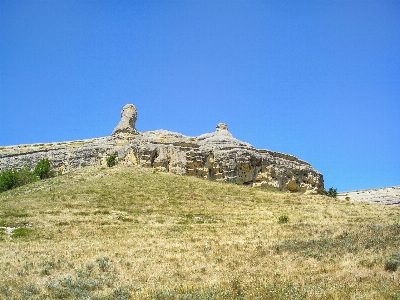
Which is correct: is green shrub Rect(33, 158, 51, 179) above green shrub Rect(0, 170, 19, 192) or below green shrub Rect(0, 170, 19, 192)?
above

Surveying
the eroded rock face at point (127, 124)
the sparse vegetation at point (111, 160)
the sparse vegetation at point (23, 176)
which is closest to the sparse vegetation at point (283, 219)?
the sparse vegetation at point (111, 160)

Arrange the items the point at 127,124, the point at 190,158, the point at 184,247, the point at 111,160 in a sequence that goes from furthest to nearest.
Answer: the point at 127,124, the point at 190,158, the point at 111,160, the point at 184,247

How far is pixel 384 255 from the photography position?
1333 centimetres

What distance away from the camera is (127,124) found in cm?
5319

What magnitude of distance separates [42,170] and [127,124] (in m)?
11.3

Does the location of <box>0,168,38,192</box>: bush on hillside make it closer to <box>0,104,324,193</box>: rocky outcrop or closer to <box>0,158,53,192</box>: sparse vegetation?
<box>0,158,53,192</box>: sparse vegetation

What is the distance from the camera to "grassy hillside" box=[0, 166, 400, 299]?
11.4m

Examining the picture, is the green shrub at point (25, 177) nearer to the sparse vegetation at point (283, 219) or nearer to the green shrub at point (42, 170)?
the green shrub at point (42, 170)

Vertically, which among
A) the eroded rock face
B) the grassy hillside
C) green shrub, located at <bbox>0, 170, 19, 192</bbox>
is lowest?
the grassy hillside

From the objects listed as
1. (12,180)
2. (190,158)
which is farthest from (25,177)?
(190,158)

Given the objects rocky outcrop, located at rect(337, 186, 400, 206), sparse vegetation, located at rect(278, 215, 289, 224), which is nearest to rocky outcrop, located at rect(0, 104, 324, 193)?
rocky outcrop, located at rect(337, 186, 400, 206)

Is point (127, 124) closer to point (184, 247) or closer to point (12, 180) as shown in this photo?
point (12, 180)

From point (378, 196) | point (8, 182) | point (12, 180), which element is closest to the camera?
point (8, 182)

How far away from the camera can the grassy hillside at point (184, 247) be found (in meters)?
11.4
